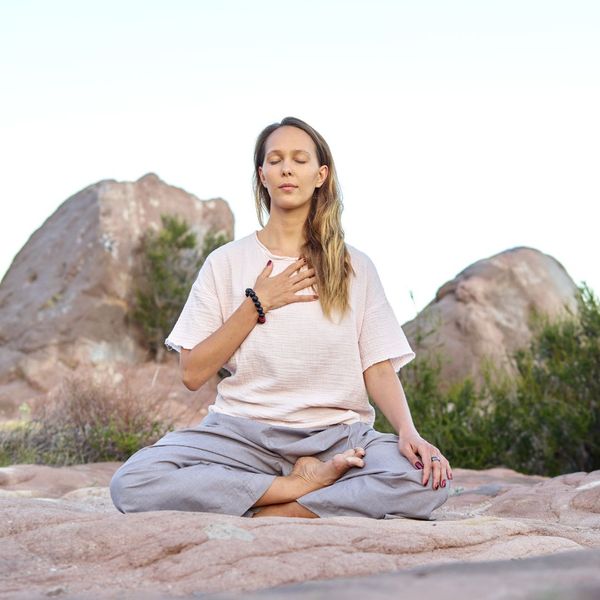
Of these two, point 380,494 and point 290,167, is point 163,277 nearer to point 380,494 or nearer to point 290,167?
point 290,167

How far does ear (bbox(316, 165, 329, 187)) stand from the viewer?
4012mm

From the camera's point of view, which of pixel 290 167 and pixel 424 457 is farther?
pixel 290 167

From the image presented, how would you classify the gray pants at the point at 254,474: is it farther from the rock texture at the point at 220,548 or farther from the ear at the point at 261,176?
the ear at the point at 261,176

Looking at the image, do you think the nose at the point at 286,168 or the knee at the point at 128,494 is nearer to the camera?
the knee at the point at 128,494

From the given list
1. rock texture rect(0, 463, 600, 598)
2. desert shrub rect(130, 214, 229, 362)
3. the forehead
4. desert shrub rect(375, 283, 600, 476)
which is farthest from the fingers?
desert shrub rect(130, 214, 229, 362)

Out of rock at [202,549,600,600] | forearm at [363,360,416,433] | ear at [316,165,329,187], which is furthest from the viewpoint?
ear at [316,165,329,187]

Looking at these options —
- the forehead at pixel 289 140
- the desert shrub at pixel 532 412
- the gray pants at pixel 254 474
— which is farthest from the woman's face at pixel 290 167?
the desert shrub at pixel 532 412

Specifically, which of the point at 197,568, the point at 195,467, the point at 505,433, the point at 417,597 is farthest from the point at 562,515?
the point at 505,433

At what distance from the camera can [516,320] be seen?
1294 centimetres

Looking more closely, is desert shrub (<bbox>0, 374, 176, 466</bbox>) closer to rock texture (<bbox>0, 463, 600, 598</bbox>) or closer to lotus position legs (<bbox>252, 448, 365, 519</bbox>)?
lotus position legs (<bbox>252, 448, 365, 519</bbox>)

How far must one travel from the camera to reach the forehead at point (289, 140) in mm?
3926

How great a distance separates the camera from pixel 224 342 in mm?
3660

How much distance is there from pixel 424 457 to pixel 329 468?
13.3 inches

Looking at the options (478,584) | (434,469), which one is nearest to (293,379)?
(434,469)
